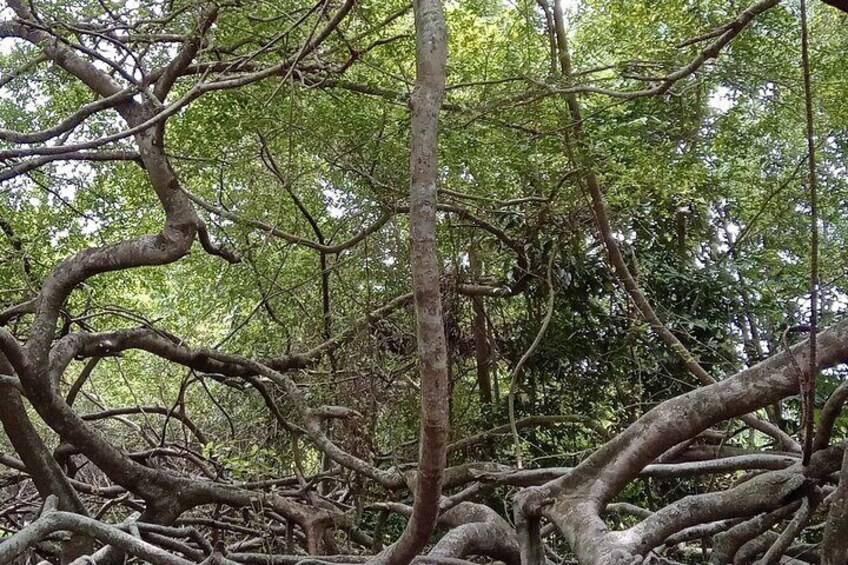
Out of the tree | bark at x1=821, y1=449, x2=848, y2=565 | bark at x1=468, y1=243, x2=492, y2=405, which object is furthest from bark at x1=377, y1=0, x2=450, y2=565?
bark at x1=468, y1=243, x2=492, y2=405

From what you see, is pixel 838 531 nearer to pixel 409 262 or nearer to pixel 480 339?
pixel 409 262

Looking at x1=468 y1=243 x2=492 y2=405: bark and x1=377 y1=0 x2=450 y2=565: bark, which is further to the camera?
x1=468 y1=243 x2=492 y2=405: bark

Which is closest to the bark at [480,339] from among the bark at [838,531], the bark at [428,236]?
the bark at [838,531]

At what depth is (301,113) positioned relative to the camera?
12.3 feet

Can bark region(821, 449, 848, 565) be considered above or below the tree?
below

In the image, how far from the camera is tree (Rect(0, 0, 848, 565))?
308cm

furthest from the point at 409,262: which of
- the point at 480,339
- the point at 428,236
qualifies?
the point at 428,236

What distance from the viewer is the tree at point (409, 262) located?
3.08 metres

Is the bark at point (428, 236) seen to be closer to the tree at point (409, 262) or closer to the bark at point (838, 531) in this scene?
the tree at point (409, 262)

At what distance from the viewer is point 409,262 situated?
12.7 feet

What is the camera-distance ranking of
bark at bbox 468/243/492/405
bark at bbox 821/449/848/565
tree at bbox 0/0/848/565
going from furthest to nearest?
bark at bbox 468/243/492/405, tree at bbox 0/0/848/565, bark at bbox 821/449/848/565

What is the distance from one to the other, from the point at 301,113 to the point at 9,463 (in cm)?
229

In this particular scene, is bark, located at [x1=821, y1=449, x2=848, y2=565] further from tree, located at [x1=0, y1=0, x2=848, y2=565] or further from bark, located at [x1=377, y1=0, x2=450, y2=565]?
bark, located at [x1=377, y1=0, x2=450, y2=565]

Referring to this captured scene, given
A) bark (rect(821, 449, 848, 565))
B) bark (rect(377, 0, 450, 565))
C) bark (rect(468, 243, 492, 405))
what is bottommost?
bark (rect(821, 449, 848, 565))
